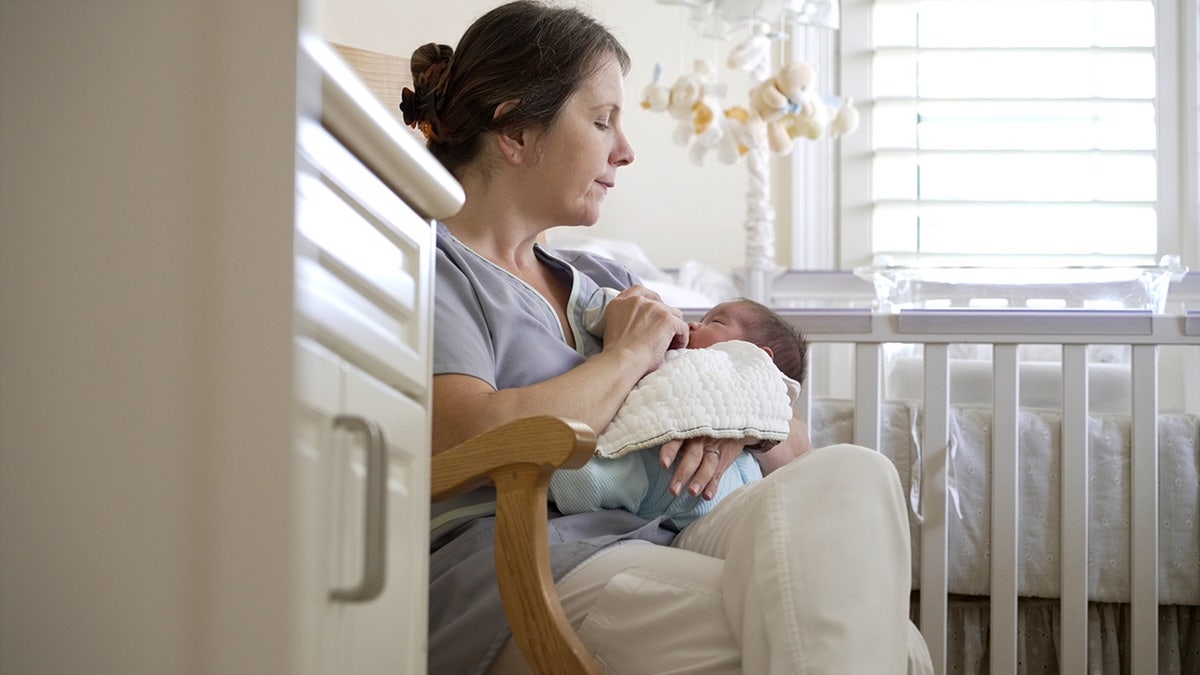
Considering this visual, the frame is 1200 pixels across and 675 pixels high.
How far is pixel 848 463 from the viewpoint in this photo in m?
1.14

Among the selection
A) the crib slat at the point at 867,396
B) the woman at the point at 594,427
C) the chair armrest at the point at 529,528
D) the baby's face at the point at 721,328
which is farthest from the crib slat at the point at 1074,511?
the chair armrest at the point at 529,528

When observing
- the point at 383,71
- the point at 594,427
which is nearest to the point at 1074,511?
the point at 594,427

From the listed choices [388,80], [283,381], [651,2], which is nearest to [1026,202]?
[651,2]

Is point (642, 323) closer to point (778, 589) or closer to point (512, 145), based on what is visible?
point (512, 145)

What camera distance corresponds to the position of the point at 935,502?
2.00 meters

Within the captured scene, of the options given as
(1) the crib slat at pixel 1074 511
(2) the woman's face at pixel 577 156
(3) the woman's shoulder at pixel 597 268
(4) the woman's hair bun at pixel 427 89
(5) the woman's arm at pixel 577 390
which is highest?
(4) the woman's hair bun at pixel 427 89

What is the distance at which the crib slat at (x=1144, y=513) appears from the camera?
1.97 m

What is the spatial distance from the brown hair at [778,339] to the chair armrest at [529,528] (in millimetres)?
602

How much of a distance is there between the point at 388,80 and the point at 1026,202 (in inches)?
92.8

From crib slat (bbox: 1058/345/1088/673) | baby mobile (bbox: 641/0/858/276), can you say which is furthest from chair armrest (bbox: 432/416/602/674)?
baby mobile (bbox: 641/0/858/276)

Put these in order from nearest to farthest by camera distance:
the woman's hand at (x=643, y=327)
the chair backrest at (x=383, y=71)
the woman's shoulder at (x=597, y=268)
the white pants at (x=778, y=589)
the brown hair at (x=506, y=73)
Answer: the white pants at (x=778, y=589) < the woman's hand at (x=643, y=327) < the brown hair at (x=506, y=73) < the woman's shoulder at (x=597, y=268) < the chair backrest at (x=383, y=71)

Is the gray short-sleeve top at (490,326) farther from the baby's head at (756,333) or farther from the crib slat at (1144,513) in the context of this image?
the crib slat at (1144,513)

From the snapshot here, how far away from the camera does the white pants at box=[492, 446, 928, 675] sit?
1045mm

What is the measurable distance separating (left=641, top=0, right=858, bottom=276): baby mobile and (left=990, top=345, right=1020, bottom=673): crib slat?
3.54ft
